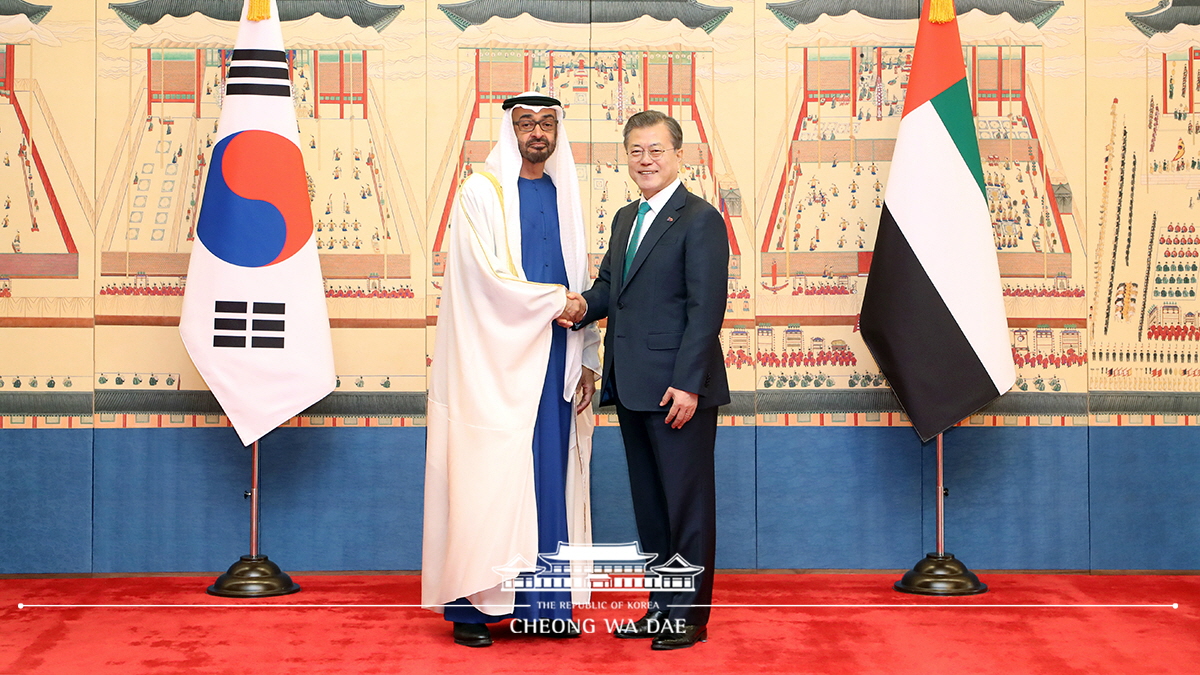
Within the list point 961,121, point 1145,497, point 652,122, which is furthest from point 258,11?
point 1145,497

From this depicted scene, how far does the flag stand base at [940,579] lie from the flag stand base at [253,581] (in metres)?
2.52

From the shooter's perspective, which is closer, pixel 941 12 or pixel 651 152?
pixel 651 152

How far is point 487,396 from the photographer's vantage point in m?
3.21

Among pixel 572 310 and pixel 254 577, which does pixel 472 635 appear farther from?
pixel 254 577

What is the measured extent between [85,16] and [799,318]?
3.47 m

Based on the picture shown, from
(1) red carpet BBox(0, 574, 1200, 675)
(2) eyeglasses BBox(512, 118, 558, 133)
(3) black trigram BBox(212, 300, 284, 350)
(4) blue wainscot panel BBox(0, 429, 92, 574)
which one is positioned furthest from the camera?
(4) blue wainscot panel BBox(0, 429, 92, 574)

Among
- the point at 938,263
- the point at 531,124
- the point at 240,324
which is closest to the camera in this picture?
the point at 531,124

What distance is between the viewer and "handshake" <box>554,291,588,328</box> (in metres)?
3.28

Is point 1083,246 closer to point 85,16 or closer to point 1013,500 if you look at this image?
point 1013,500

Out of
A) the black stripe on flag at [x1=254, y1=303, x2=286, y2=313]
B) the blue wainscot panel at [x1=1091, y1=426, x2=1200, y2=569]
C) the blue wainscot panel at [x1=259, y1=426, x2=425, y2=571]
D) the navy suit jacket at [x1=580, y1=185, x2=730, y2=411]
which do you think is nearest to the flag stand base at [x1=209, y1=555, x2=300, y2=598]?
the blue wainscot panel at [x1=259, y1=426, x2=425, y2=571]

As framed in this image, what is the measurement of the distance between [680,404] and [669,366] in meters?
0.15

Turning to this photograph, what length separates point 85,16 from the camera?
437 cm

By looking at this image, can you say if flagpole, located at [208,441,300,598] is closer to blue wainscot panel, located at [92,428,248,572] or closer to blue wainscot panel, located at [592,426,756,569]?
blue wainscot panel, located at [92,428,248,572]

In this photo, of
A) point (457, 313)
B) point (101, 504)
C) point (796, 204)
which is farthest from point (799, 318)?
point (101, 504)
